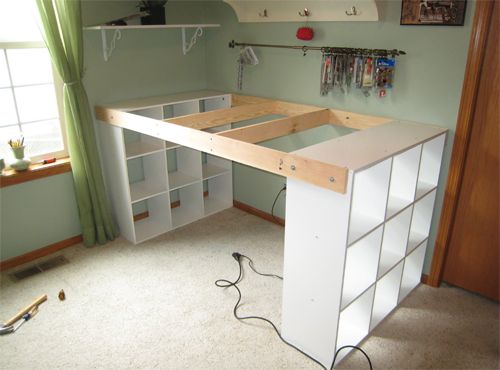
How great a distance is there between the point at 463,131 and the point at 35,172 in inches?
108

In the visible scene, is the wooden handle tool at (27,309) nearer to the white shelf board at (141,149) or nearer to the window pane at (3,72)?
the white shelf board at (141,149)

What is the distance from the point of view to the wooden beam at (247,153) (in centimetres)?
169

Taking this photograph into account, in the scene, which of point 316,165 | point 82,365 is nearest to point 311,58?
point 316,165

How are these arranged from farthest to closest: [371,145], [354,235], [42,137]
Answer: [42,137], [371,145], [354,235]

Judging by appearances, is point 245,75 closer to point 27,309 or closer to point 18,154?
point 18,154

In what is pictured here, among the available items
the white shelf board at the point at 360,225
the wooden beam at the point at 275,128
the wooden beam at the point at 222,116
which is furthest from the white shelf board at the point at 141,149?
the white shelf board at the point at 360,225

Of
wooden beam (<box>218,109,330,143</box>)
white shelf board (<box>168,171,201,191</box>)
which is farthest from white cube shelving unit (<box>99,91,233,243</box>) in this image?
wooden beam (<box>218,109,330,143</box>)

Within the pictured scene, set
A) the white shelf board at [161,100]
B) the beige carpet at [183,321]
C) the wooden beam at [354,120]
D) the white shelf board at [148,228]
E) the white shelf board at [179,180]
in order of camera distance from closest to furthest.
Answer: the beige carpet at [183,321] < the wooden beam at [354,120] < the white shelf board at [161,100] < the white shelf board at [148,228] < the white shelf board at [179,180]

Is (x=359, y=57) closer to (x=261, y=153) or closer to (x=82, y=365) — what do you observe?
(x=261, y=153)

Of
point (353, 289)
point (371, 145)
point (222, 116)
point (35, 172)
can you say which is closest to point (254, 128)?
Result: point (222, 116)

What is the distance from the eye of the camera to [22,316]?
7.63 ft

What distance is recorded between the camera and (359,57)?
98.6 inches

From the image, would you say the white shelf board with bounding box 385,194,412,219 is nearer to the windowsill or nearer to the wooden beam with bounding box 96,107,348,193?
the wooden beam with bounding box 96,107,348,193

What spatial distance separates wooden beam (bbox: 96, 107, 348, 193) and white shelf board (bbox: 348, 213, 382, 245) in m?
0.28
